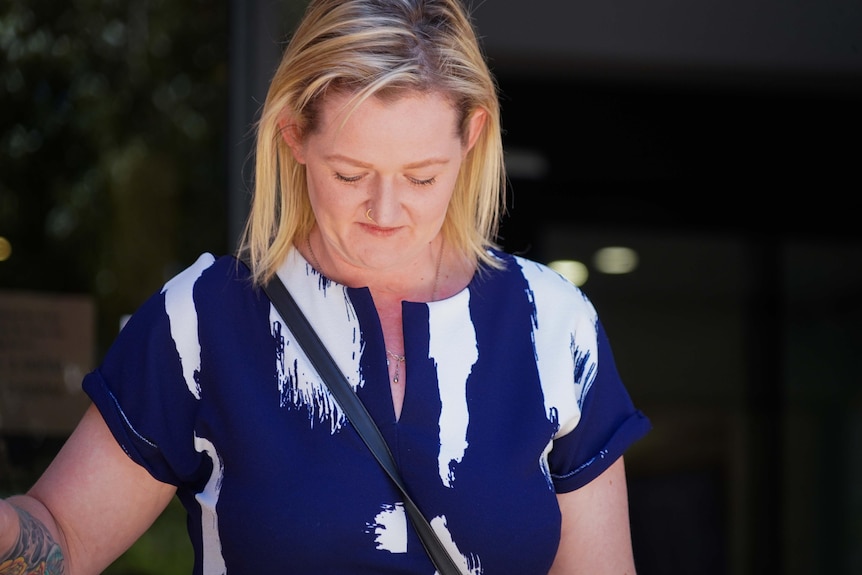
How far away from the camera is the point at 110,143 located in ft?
13.1

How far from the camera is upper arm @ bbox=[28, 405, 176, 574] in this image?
1.74 metres

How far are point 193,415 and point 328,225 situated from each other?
36 centimetres

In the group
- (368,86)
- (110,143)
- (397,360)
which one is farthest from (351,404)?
(110,143)

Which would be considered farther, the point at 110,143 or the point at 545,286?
the point at 110,143

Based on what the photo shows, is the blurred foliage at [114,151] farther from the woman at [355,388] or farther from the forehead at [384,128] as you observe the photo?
the forehead at [384,128]

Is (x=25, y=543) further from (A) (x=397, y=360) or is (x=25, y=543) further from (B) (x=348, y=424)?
(A) (x=397, y=360)

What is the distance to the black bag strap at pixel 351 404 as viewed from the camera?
5.64 ft

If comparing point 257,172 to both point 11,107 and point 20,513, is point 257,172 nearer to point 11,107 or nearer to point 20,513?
point 20,513

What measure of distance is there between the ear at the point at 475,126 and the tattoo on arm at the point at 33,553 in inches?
34.1

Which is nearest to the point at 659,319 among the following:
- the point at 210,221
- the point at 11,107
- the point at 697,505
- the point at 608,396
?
the point at 697,505

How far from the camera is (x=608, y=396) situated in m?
1.92

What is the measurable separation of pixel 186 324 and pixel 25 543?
40 centimetres

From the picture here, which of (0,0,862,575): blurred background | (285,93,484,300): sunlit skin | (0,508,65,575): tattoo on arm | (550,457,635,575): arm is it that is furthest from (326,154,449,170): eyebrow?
(0,0,862,575): blurred background

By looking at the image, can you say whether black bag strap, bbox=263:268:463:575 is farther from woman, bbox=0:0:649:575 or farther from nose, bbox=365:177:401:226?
nose, bbox=365:177:401:226
